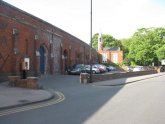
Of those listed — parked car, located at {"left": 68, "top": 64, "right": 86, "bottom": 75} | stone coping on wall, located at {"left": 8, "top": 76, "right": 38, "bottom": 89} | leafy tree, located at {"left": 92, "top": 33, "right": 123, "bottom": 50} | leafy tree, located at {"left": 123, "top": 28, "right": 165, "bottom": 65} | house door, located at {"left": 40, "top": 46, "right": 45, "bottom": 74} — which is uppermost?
leafy tree, located at {"left": 92, "top": 33, "right": 123, "bottom": 50}

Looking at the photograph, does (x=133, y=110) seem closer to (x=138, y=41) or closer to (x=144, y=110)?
(x=144, y=110)

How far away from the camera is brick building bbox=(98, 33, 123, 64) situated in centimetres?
12781

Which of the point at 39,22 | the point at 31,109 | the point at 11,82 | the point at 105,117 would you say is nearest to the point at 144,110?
the point at 105,117

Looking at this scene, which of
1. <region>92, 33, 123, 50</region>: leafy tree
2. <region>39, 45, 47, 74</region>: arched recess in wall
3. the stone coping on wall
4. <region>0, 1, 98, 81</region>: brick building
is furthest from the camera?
<region>92, 33, 123, 50</region>: leafy tree

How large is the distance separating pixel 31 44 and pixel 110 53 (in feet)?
313

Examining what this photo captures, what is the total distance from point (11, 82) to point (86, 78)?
9005 mm

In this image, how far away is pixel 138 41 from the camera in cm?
9094

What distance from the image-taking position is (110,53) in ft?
427

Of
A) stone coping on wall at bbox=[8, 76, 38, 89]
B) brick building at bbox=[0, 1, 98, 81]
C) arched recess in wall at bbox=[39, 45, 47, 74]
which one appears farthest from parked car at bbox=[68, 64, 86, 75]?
stone coping on wall at bbox=[8, 76, 38, 89]

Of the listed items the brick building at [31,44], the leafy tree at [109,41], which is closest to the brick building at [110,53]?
A: the leafy tree at [109,41]

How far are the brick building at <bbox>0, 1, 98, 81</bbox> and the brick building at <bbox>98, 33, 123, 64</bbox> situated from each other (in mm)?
73666

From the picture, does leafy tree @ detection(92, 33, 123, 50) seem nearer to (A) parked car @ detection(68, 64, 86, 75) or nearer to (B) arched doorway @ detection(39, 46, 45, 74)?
(A) parked car @ detection(68, 64, 86, 75)

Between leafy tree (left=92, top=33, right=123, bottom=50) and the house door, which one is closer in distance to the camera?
the house door

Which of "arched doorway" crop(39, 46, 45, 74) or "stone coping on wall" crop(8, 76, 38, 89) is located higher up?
"arched doorway" crop(39, 46, 45, 74)
